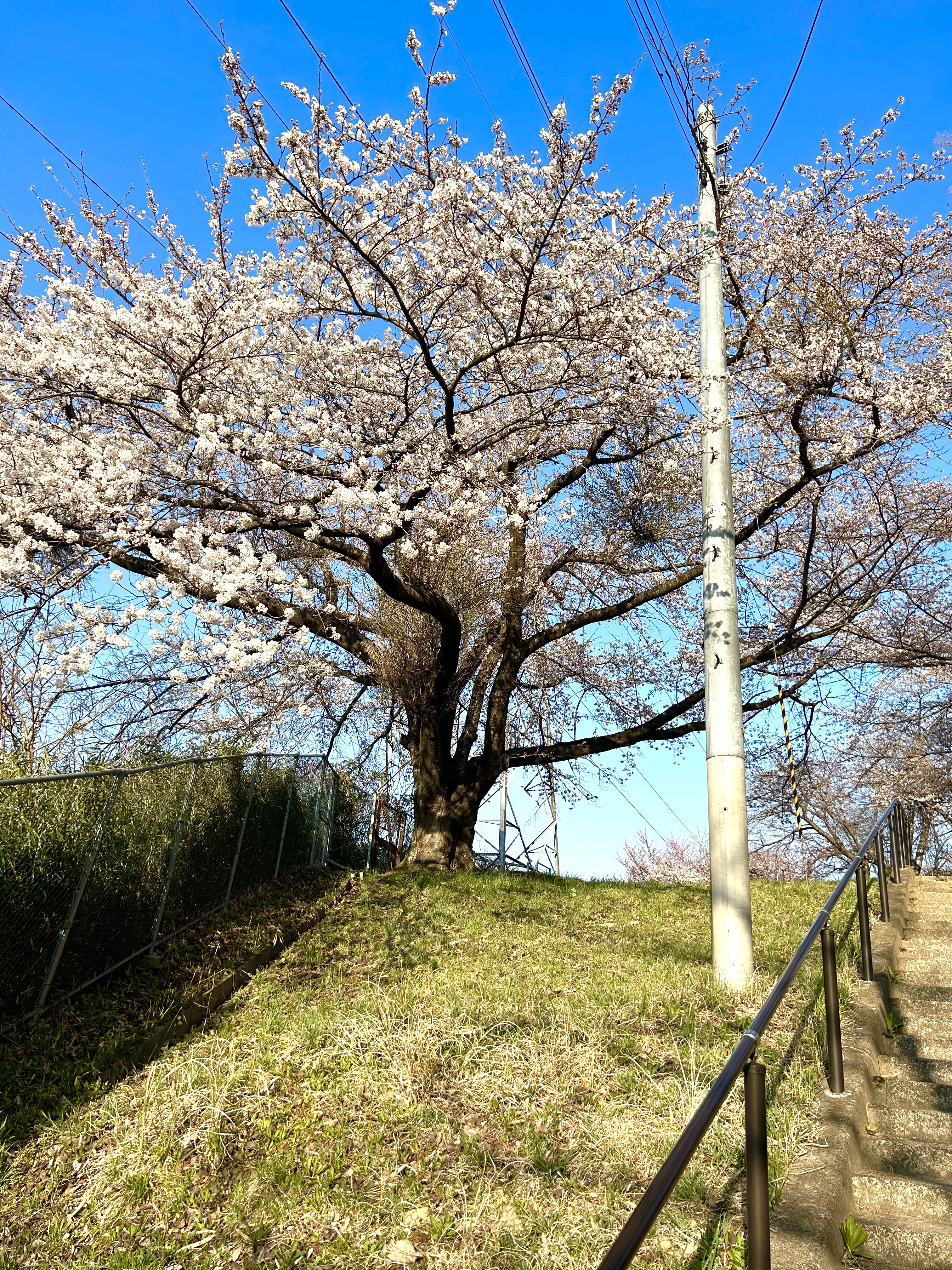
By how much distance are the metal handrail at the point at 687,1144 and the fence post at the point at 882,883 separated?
12.7ft

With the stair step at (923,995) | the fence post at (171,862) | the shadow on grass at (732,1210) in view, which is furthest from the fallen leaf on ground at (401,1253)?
the fence post at (171,862)

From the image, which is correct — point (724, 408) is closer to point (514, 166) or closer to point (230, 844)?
point (514, 166)

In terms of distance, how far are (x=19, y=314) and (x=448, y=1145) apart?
396 inches

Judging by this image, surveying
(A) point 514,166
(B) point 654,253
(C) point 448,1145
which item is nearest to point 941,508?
(B) point 654,253

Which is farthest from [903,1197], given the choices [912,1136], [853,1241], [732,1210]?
[732,1210]

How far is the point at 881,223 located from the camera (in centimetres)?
1102

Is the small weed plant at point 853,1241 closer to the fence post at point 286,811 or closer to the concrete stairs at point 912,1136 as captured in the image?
the concrete stairs at point 912,1136

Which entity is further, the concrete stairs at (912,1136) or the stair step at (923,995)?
the stair step at (923,995)

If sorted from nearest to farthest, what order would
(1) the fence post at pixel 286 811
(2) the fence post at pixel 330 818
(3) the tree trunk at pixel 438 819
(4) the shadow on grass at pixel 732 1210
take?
(4) the shadow on grass at pixel 732 1210
(1) the fence post at pixel 286 811
(3) the tree trunk at pixel 438 819
(2) the fence post at pixel 330 818

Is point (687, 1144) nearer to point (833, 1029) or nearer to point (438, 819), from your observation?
point (833, 1029)

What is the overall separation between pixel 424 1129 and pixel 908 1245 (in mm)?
2532

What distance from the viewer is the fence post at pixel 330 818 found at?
13875mm

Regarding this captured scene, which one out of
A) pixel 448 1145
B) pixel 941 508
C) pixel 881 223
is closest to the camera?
pixel 448 1145

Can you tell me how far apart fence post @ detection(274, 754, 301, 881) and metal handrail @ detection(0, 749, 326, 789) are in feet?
0.78
